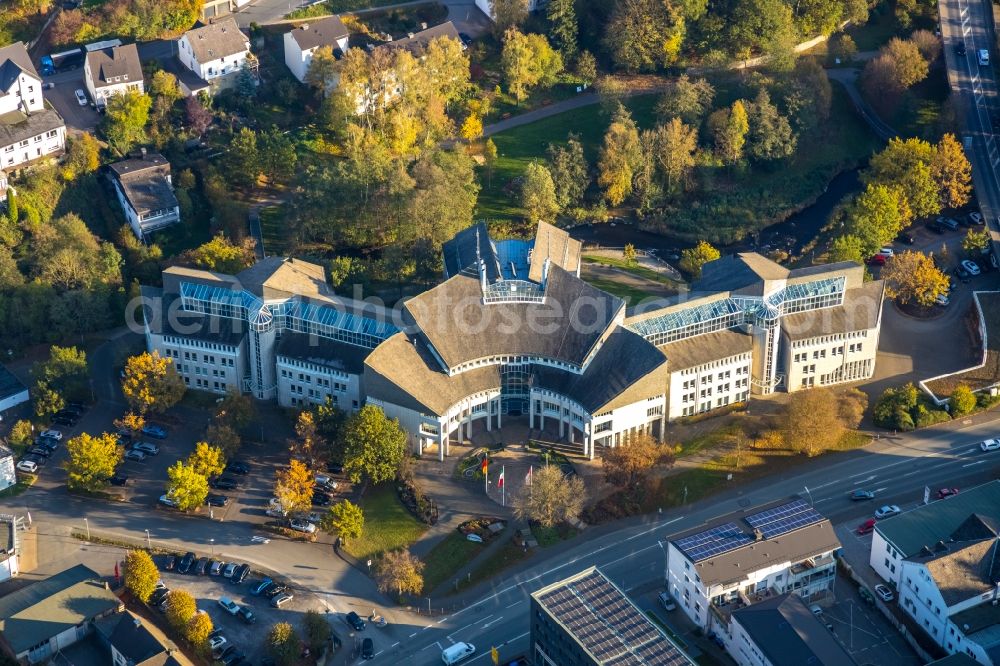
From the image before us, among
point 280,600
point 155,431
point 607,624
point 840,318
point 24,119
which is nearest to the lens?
point 607,624

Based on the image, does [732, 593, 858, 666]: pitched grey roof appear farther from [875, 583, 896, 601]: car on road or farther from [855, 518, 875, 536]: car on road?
[855, 518, 875, 536]: car on road

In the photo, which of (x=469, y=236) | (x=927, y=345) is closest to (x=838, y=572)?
(x=927, y=345)

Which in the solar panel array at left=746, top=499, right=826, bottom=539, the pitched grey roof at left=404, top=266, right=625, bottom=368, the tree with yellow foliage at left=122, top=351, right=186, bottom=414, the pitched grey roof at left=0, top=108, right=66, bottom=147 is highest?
the pitched grey roof at left=0, top=108, right=66, bottom=147

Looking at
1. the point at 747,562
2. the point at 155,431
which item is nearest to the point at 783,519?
the point at 747,562

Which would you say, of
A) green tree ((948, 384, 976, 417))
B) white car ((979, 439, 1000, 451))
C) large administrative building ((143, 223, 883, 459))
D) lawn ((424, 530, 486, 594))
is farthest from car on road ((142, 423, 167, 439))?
white car ((979, 439, 1000, 451))

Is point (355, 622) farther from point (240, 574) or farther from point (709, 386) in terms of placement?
point (709, 386)

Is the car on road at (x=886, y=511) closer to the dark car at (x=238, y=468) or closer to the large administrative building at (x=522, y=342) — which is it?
the large administrative building at (x=522, y=342)
